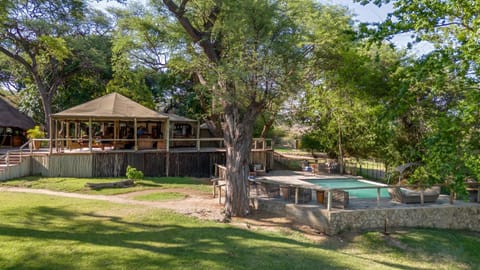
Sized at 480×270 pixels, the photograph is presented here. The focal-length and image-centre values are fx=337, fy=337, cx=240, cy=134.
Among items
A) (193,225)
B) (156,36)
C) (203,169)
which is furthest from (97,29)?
(193,225)

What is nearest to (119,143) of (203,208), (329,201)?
(203,208)

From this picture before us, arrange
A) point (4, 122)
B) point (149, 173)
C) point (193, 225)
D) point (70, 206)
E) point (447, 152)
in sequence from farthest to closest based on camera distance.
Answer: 1. point (4, 122)
2. point (149, 173)
3. point (70, 206)
4. point (193, 225)
5. point (447, 152)

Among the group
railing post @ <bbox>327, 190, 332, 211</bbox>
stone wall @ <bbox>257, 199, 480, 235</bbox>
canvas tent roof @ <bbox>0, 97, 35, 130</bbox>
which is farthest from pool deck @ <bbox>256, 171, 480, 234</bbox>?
canvas tent roof @ <bbox>0, 97, 35, 130</bbox>

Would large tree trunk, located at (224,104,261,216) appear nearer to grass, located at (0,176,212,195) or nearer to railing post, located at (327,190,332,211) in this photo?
railing post, located at (327,190,332,211)

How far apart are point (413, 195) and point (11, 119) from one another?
27715mm

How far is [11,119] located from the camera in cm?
2591

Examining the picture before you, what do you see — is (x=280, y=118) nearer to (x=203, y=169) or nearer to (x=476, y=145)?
(x=203, y=169)

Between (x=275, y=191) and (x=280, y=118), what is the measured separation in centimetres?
894

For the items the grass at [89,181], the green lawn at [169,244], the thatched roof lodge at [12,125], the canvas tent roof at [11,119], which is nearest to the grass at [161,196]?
the grass at [89,181]

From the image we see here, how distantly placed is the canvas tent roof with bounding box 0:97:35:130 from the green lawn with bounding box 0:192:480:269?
15208mm

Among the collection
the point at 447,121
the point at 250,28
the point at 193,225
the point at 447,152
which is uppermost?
the point at 250,28

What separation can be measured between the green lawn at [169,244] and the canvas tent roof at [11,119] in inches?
599

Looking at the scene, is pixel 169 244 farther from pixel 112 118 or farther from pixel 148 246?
pixel 112 118

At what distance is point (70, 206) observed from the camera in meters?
11.6
